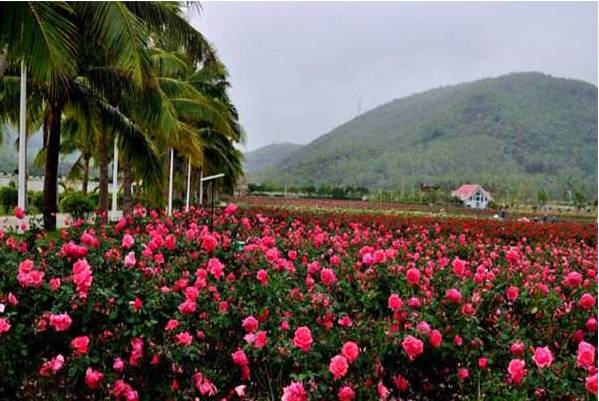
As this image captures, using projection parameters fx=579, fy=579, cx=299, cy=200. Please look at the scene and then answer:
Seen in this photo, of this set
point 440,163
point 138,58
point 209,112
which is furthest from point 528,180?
point 138,58

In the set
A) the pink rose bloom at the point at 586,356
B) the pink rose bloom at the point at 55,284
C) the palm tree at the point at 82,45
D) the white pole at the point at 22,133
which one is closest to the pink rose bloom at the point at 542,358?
the pink rose bloom at the point at 586,356

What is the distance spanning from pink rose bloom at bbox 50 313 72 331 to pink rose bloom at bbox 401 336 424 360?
149 cm

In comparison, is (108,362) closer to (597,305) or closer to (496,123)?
(597,305)

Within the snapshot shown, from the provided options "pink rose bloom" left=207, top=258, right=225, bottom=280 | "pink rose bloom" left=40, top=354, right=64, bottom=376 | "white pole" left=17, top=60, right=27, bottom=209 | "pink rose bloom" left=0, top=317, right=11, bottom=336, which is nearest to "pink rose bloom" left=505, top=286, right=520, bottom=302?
"pink rose bloom" left=207, top=258, right=225, bottom=280

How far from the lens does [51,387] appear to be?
2.61 m

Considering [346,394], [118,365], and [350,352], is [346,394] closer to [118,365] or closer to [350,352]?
[350,352]

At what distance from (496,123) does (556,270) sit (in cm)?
10208

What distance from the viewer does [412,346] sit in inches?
91.4

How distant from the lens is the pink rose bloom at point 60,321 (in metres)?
2.59

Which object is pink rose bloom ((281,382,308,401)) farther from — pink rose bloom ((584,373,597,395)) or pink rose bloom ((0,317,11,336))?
pink rose bloom ((0,317,11,336))

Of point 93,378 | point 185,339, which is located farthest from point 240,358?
point 93,378

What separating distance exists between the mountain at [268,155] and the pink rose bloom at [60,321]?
14557 cm

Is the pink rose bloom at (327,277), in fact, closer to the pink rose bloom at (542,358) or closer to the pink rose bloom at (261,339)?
the pink rose bloom at (261,339)

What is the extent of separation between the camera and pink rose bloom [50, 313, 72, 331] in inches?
102
